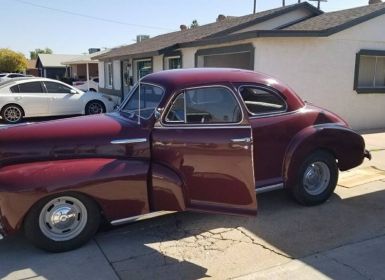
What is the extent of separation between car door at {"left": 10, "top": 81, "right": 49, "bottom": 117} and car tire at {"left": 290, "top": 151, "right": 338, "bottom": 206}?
11814 mm

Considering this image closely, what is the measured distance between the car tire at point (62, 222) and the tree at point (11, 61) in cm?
5734

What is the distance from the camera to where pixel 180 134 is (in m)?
4.65

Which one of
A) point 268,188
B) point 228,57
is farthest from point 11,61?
point 268,188

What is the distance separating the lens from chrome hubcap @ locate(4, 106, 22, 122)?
49.1ft

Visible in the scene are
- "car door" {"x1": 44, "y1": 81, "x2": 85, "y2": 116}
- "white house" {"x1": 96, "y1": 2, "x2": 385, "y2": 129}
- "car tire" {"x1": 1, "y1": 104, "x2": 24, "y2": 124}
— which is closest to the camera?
"white house" {"x1": 96, "y1": 2, "x2": 385, "y2": 129}

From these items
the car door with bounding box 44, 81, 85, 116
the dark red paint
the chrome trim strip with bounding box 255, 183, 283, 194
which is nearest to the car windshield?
the dark red paint

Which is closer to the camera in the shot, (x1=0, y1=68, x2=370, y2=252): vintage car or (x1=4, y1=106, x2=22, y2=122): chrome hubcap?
(x1=0, y1=68, x2=370, y2=252): vintage car

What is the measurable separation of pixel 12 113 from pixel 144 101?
11.4 meters

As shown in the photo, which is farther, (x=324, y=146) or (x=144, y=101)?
(x=324, y=146)

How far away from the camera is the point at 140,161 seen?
15.1 ft

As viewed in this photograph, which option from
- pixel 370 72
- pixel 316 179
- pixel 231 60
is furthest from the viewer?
pixel 231 60

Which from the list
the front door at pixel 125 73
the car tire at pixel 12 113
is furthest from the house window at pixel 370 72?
the front door at pixel 125 73

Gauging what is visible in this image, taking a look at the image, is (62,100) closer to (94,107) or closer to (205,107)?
(94,107)

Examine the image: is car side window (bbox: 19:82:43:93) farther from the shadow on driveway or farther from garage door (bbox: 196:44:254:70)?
the shadow on driveway
